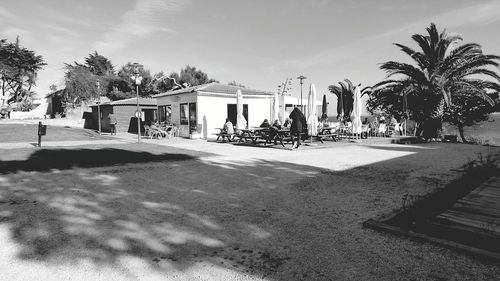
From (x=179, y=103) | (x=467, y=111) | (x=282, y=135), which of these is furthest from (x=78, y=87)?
(x=467, y=111)

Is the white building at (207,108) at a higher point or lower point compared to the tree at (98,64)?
lower

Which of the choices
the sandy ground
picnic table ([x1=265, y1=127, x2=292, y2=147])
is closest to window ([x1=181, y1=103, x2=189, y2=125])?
picnic table ([x1=265, y1=127, x2=292, y2=147])

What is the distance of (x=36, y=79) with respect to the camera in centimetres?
5316

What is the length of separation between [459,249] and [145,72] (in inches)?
2060

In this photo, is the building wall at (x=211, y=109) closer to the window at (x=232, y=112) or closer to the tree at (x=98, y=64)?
the window at (x=232, y=112)

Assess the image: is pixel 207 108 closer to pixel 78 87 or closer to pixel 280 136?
pixel 280 136

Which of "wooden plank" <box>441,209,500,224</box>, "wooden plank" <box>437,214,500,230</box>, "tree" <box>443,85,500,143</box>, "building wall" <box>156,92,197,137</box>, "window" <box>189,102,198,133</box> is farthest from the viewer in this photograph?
"tree" <box>443,85,500,143</box>

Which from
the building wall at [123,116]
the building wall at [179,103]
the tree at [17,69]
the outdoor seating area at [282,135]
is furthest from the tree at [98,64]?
the outdoor seating area at [282,135]

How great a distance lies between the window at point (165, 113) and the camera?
22337mm

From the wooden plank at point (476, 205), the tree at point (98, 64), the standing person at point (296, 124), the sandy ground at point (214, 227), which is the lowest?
the sandy ground at point (214, 227)

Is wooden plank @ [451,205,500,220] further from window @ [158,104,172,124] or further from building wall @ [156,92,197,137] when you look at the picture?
window @ [158,104,172,124]

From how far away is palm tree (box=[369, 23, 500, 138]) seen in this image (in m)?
18.7

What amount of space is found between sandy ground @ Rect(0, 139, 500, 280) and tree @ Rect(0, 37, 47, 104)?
50.4m

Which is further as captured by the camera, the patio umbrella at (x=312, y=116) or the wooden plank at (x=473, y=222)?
the patio umbrella at (x=312, y=116)
